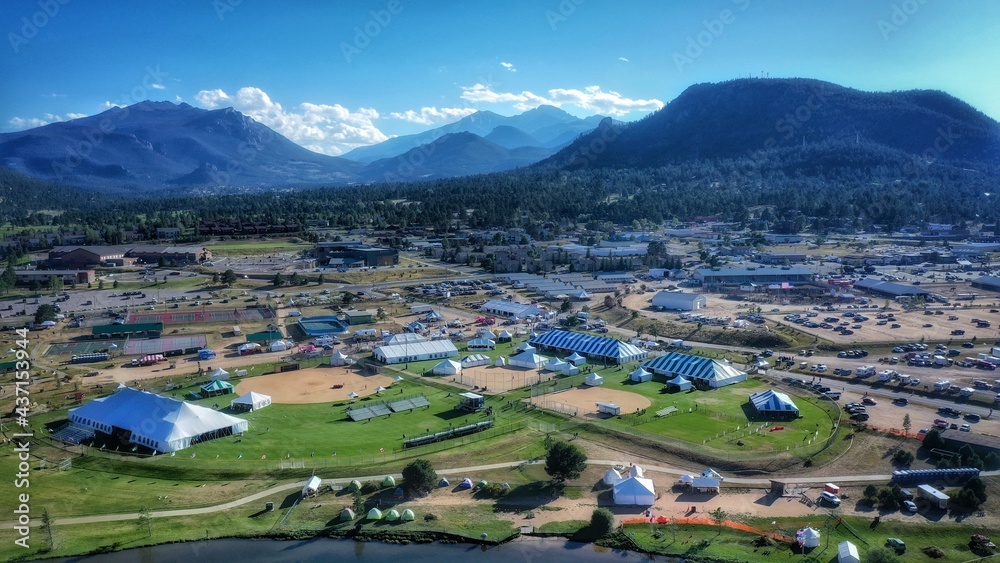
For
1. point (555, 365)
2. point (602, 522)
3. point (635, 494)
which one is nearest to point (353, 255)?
point (555, 365)

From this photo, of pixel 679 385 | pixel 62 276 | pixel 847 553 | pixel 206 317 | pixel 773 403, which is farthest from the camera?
pixel 62 276

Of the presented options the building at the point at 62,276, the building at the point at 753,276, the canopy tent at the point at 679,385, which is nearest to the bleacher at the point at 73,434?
the canopy tent at the point at 679,385

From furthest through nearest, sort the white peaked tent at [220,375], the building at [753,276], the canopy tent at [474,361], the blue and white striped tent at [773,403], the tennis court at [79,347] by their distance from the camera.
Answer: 1. the building at [753,276]
2. the tennis court at [79,347]
3. the canopy tent at [474,361]
4. the white peaked tent at [220,375]
5. the blue and white striped tent at [773,403]

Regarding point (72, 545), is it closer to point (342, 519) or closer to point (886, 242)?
point (342, 519)

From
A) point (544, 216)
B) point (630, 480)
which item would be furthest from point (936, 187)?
point (630, 480)

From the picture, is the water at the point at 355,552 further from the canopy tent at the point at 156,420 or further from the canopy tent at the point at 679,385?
the canopy tent at the point at 679,385

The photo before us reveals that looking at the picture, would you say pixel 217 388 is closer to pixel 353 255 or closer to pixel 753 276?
pixel 353 255

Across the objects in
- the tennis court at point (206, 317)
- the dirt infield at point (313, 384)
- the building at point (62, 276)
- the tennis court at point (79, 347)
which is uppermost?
the building at point (62, 276)
